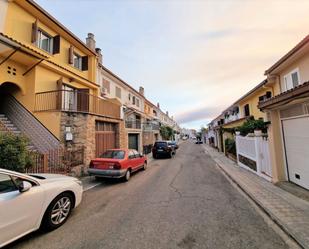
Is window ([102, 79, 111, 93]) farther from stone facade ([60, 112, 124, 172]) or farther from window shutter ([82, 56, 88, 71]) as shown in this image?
stone facade ([60, 112, 124, 172])

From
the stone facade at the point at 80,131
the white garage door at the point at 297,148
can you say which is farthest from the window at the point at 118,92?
the white garage door at the point at 297,148

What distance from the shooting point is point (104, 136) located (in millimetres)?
13203

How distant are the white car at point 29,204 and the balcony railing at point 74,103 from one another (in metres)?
6.69

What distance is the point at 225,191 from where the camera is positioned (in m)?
6.93

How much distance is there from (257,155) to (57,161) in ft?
33.4

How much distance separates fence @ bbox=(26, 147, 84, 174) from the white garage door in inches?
386

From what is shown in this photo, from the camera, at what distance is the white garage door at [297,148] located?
6086 mm

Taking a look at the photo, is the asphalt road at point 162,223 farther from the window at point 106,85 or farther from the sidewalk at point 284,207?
the window at point 106,85

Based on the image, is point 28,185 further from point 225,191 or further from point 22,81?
point 22,81

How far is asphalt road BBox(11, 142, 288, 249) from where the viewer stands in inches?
136

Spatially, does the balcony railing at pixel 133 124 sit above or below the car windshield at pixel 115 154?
above

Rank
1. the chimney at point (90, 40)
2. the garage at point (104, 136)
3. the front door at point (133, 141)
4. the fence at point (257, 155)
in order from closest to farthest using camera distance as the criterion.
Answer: the fence at point (257, 155), the garage at point (104, 136), the chimney at point (90, 40), the front door at point (133, 141)

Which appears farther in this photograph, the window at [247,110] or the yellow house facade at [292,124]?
the window at [247,110]

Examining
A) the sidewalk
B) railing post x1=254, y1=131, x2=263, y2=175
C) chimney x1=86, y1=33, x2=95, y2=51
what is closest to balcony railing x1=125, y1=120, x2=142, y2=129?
chimney x1=86, y1=33, x2=95, y2=51
